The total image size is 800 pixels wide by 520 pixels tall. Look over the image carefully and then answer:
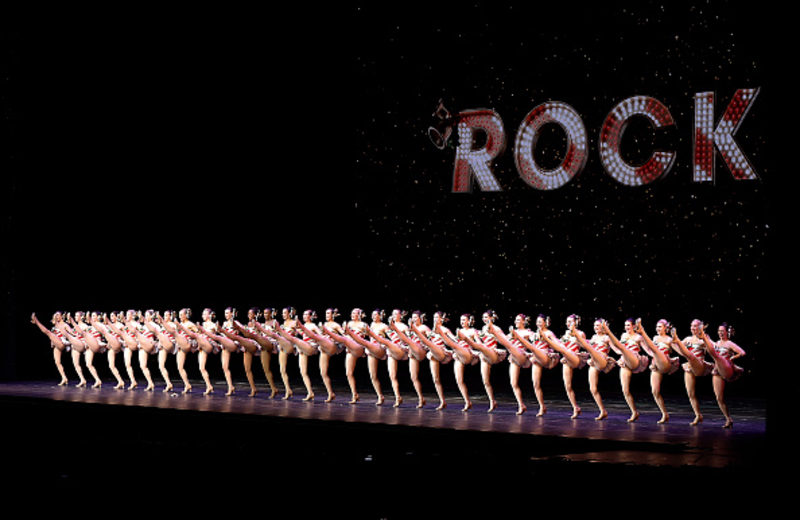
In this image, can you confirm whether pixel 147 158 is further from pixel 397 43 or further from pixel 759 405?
pixel 759 405

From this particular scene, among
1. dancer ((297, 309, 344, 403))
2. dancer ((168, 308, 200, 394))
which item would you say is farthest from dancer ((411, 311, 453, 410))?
dancer ((168, 308, 200, 394))

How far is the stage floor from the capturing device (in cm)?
1055

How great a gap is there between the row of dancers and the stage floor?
1.31ft

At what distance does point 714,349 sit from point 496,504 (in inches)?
250

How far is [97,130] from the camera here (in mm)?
21219

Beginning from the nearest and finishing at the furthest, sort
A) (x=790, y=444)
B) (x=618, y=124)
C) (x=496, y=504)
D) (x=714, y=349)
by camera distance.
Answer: (x=496, y=504) → (x=790, y=444) → (x=714, y=349) → (x=618, y=124)

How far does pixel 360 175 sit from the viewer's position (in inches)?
776

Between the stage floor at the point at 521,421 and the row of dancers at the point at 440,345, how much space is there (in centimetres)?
40

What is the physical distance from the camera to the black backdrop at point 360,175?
1638cm

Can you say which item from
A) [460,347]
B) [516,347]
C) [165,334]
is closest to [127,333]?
[165,334]

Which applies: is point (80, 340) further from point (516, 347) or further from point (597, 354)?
point (597, 354)

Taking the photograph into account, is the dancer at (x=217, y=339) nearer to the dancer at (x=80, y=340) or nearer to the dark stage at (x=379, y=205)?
the dark stage at (x=379, y=205)

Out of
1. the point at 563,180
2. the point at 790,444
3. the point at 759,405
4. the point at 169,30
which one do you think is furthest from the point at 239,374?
the point at 790,444

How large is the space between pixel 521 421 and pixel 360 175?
25.6 ft
